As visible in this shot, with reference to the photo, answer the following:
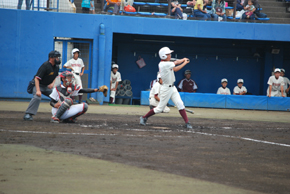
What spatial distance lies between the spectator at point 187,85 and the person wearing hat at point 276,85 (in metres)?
3.49

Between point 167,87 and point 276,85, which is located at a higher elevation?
point 167,87

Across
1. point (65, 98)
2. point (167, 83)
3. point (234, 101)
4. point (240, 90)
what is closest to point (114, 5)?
point (234, 101)

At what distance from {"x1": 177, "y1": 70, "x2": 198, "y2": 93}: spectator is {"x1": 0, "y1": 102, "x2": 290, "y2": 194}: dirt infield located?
855cm

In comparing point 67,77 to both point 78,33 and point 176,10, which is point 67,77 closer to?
point 78,33

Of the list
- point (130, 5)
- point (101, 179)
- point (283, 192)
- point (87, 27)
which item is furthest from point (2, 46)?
point (283, 192)

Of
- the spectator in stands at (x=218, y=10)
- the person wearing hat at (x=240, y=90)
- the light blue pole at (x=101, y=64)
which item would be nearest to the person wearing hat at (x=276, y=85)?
the person wearing hat at (x=240, y=90)

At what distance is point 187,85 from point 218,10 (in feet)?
12.5

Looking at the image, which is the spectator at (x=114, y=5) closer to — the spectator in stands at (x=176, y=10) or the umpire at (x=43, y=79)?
Answer: the spectator in stands at (x=176, y=10)

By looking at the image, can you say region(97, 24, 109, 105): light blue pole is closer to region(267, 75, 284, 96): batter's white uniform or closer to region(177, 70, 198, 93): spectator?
region(177, 70, 198, 93): spectator

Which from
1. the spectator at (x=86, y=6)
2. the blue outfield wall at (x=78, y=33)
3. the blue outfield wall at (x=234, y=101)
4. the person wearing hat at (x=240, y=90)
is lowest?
the blue outfield wall at (x=234, y=101)

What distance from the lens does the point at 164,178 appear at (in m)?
4.57

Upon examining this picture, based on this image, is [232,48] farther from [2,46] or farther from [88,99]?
[2,46]

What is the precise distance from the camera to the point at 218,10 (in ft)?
56.1

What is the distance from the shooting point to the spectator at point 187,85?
18.2m
